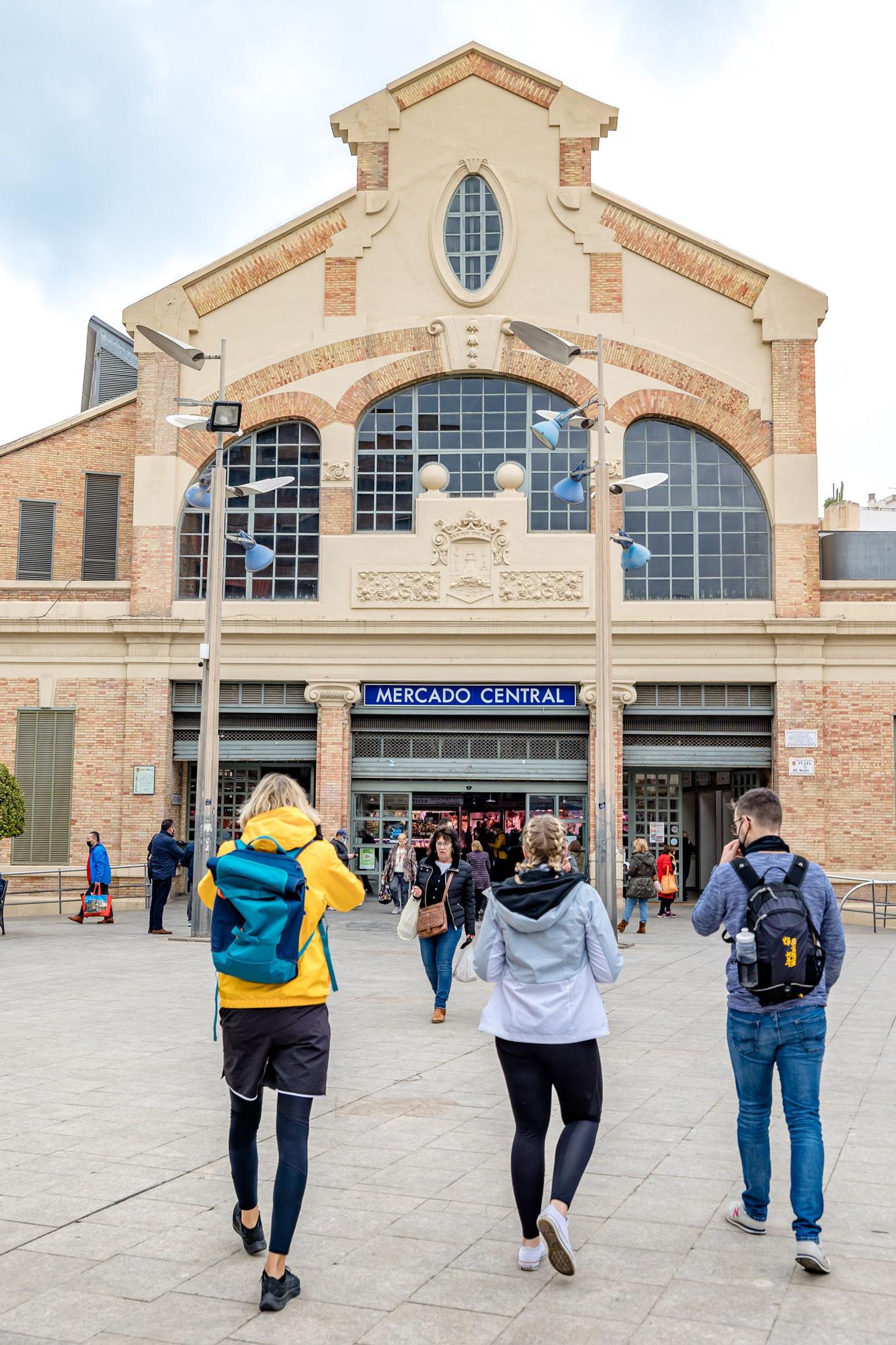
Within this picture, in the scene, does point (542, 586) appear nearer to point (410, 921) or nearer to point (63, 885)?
point (63, 885)

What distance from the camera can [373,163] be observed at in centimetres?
2539

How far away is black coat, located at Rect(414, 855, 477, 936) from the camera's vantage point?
10695mm

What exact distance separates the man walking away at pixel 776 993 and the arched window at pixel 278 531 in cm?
1974

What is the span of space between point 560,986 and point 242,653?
2001cm

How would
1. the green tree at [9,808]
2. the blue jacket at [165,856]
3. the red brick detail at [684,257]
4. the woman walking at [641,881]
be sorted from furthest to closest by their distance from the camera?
1. the red brick detail at [684,257]
2. the woman walking at [641,881]
3. the blue jacket at [165,856]
4. the green tree at [9,808]

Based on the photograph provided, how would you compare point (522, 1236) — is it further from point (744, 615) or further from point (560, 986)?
point (744, 615)

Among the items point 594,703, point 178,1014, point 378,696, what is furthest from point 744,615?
point 178,1014

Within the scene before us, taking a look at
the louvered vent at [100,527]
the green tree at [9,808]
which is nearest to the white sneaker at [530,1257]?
the green tree at [9,808]

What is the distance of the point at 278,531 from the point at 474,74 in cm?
1000

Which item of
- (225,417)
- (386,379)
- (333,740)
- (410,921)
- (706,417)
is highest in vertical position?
(386,379)

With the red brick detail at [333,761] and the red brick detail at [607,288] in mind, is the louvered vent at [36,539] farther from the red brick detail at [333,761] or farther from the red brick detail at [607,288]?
the red brick detail at [607,288]

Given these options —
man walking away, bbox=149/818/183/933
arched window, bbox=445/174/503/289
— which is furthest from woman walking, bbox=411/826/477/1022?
arched window, bbox=445/174/503/289

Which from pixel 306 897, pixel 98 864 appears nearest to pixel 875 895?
pixel 98 864

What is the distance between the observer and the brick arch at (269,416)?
24875 millimetres
